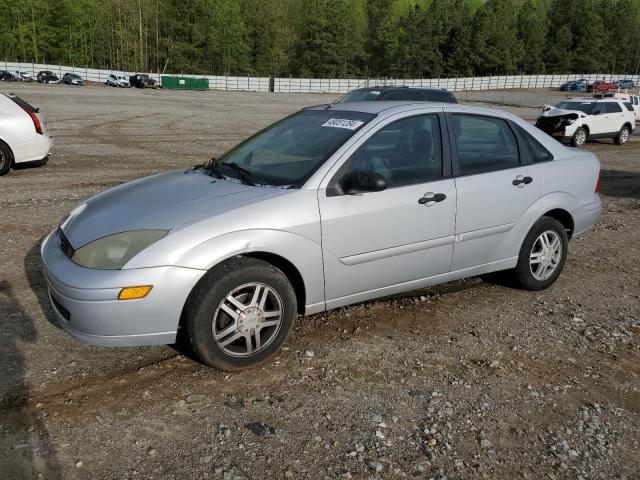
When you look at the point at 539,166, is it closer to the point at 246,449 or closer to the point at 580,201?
the point at 580,201

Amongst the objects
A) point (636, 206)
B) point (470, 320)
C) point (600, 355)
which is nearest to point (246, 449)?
point (470, 320)

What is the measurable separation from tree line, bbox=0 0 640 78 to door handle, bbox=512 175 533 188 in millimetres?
91599

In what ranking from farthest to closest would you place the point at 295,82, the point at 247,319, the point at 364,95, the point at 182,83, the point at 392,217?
the point at 295,82, the point at 182,83, the point at 364,95, the point at 392,217, the point at 247,319

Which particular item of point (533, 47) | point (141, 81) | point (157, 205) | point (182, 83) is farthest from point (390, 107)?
point (533, 47)

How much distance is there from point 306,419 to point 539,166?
3.00m

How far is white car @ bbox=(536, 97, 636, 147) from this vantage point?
1767 cm

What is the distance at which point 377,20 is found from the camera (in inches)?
4921

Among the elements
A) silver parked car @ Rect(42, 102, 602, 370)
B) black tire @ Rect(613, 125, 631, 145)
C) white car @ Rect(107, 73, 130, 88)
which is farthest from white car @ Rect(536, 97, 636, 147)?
white car @ Rect(107, 73, 130, 88)

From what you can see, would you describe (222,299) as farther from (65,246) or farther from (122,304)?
(65,246)

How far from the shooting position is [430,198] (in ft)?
12.9

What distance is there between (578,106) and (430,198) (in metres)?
17.1

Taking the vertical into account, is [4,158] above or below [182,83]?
below

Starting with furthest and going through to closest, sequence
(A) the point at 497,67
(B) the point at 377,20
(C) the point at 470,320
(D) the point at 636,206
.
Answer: (B) the point at 377,20 → (A) the point at 497,67 → (D) the point at 636,206 → (C) the point at 470,320

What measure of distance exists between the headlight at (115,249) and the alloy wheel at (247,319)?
0.56 meters
